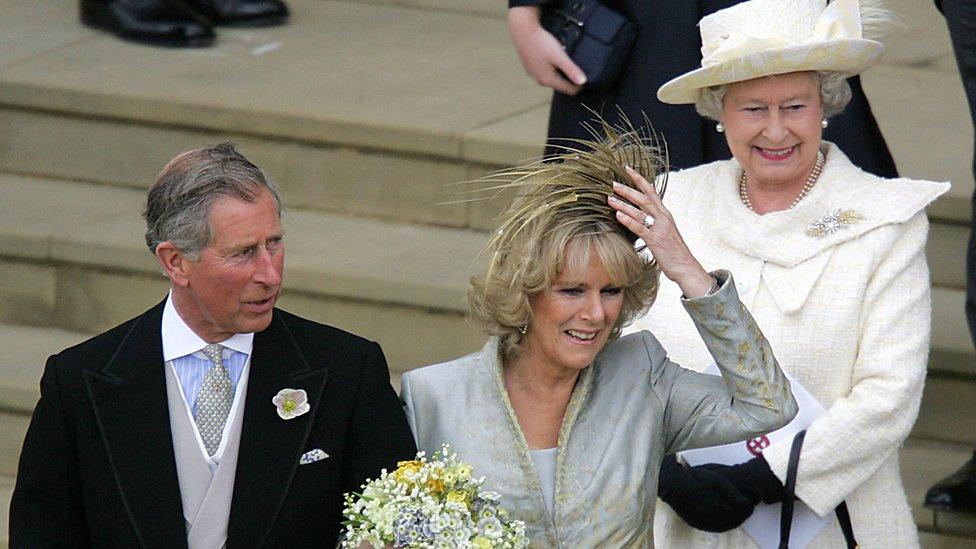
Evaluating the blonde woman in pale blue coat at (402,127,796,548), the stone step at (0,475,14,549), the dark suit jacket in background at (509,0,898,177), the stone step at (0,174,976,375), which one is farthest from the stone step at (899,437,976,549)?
the stone step at (0,475,14,549)

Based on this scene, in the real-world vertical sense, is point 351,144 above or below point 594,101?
below

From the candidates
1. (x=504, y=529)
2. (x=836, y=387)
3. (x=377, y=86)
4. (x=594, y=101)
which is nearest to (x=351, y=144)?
(x=377, y=86)

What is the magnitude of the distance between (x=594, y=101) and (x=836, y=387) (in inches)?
42.4

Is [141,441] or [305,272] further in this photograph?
[305,272]

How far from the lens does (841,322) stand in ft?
11.1

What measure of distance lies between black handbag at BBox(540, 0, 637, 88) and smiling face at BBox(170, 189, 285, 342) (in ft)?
4.48

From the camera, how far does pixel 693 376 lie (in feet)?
10.3

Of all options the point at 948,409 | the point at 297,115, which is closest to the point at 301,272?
the point at 297,115

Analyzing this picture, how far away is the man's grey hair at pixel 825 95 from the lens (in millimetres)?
3496

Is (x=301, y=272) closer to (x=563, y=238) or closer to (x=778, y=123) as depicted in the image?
(x=778, y=123)

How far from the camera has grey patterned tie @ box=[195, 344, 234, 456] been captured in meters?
2.99

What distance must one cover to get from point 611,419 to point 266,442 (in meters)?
0.60

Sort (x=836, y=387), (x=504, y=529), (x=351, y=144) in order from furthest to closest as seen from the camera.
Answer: (x=351, y=144) < (x=836, y=387) < (x=504, y=529)

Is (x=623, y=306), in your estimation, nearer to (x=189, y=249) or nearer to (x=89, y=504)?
(x=189, y=249)
